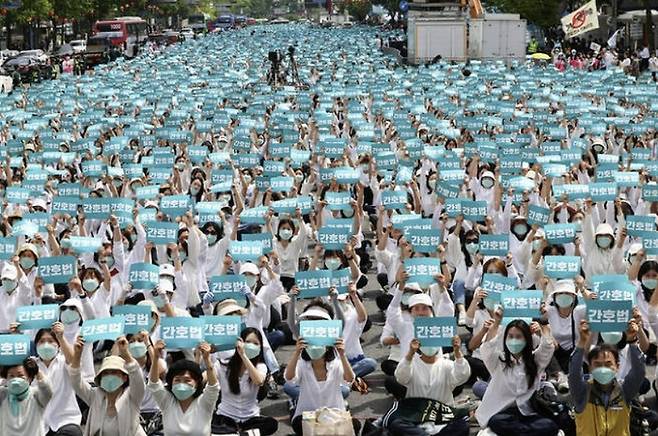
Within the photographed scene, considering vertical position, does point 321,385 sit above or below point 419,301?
below

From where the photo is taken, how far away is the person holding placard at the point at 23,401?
7.93m

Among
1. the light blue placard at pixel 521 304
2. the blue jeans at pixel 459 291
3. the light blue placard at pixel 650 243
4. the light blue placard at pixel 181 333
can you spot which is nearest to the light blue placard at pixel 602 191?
the blue jeans at pixel 459 291

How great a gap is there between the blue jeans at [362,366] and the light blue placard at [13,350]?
3.08 metres

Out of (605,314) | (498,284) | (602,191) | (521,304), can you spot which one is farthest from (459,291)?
(605,314)

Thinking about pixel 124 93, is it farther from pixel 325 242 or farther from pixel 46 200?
pixel 325 242

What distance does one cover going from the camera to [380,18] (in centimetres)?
11531

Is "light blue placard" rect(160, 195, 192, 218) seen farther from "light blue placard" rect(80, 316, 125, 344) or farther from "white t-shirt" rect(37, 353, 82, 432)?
"light blue placard" rect(80, 316, 125, 344)

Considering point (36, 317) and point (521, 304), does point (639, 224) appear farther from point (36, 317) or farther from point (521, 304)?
point (36, 317)

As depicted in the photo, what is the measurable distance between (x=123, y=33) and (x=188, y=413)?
185 ft

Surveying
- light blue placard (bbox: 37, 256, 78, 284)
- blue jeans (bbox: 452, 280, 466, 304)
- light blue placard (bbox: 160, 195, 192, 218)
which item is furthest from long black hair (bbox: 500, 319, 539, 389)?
light blue placard (bbox: 160, 195, 192, 218)

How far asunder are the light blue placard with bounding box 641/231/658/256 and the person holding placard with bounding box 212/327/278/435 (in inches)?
155

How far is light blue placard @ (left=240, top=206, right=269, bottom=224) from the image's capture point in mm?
12734

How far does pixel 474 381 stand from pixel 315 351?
242cm

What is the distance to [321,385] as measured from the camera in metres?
8.60
